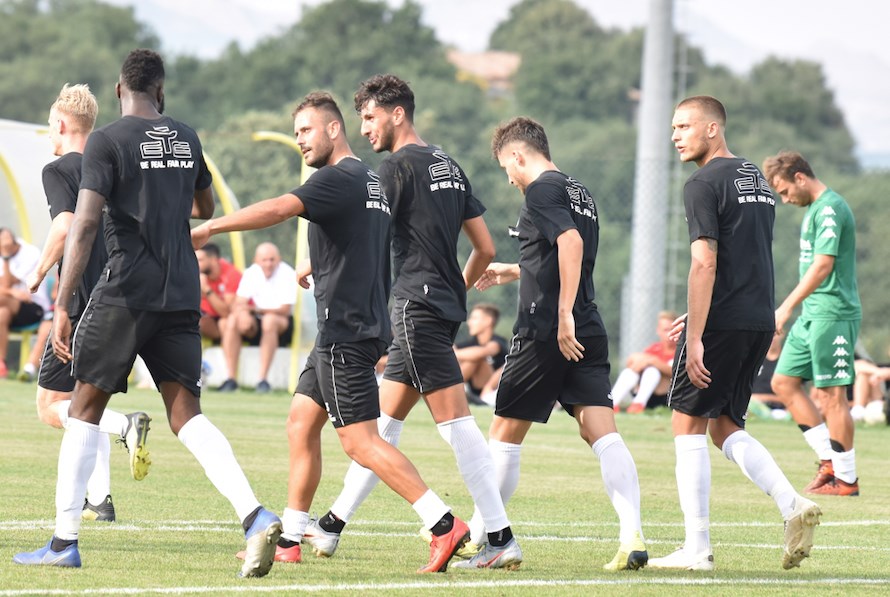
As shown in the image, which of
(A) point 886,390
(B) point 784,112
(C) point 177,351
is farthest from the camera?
(B) point 784,112

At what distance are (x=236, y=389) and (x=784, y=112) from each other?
76794 millimetres

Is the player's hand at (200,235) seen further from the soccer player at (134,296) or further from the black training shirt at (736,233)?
the black training shirt at (736,233)

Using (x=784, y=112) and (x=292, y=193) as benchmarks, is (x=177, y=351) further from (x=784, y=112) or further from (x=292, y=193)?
(x=784, y=112)

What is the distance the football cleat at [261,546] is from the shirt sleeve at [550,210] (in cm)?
194

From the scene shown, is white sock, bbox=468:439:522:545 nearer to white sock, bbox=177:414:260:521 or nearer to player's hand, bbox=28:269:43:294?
white sock, bbox=177:414:260:521

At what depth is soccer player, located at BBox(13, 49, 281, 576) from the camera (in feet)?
20.6

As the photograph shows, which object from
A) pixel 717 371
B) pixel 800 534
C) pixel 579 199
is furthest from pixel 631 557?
pixel 579 199

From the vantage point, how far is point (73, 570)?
20.5 ft

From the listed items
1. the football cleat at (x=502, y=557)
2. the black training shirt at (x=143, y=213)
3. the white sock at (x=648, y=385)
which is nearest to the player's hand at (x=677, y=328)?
the football cleat at (x=502, y=557)

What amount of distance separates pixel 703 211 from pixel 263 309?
11549 millimetres

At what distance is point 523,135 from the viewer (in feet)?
24.1

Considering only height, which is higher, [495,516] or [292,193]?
[292,193]

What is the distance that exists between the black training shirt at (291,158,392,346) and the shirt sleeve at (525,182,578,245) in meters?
0.78

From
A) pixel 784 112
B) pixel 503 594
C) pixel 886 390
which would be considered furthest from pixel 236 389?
pixel 784 112
